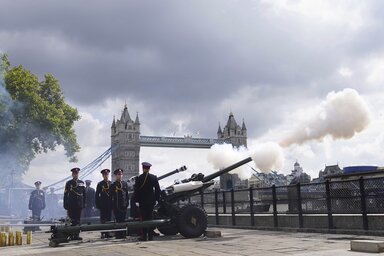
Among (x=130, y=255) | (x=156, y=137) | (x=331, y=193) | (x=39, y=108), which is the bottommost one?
(x=130, y=255)

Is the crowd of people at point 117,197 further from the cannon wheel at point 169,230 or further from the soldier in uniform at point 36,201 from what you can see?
the soldier in uniform at point 36,201

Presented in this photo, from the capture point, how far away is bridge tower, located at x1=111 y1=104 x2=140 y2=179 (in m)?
157

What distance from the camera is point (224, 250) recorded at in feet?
27.1

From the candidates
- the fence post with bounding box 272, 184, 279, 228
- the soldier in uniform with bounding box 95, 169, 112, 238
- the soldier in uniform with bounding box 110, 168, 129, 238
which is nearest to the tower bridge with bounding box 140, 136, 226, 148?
the soldier in uniform with bounding box 95, 169, 112, 238

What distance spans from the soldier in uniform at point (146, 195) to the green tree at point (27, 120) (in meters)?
19.8

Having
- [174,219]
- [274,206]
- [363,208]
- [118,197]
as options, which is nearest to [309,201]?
[274,206]

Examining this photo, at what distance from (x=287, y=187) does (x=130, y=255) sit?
6248 millimetres

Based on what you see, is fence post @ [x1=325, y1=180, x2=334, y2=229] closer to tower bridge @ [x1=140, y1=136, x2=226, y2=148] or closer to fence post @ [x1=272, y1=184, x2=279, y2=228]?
fence post @ [x1=272, y1=184, x2=279, y2=228]

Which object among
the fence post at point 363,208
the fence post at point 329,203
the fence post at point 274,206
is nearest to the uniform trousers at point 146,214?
the fence post at point 274,206

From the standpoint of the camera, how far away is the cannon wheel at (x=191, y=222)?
36.3 feet

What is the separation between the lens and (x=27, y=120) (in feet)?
101

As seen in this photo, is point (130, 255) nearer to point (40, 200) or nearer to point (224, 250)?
point (224, 250)

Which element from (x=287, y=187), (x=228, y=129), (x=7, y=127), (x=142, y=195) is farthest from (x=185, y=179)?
(x=228, y=129)

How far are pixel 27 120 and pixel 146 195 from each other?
22281mm
